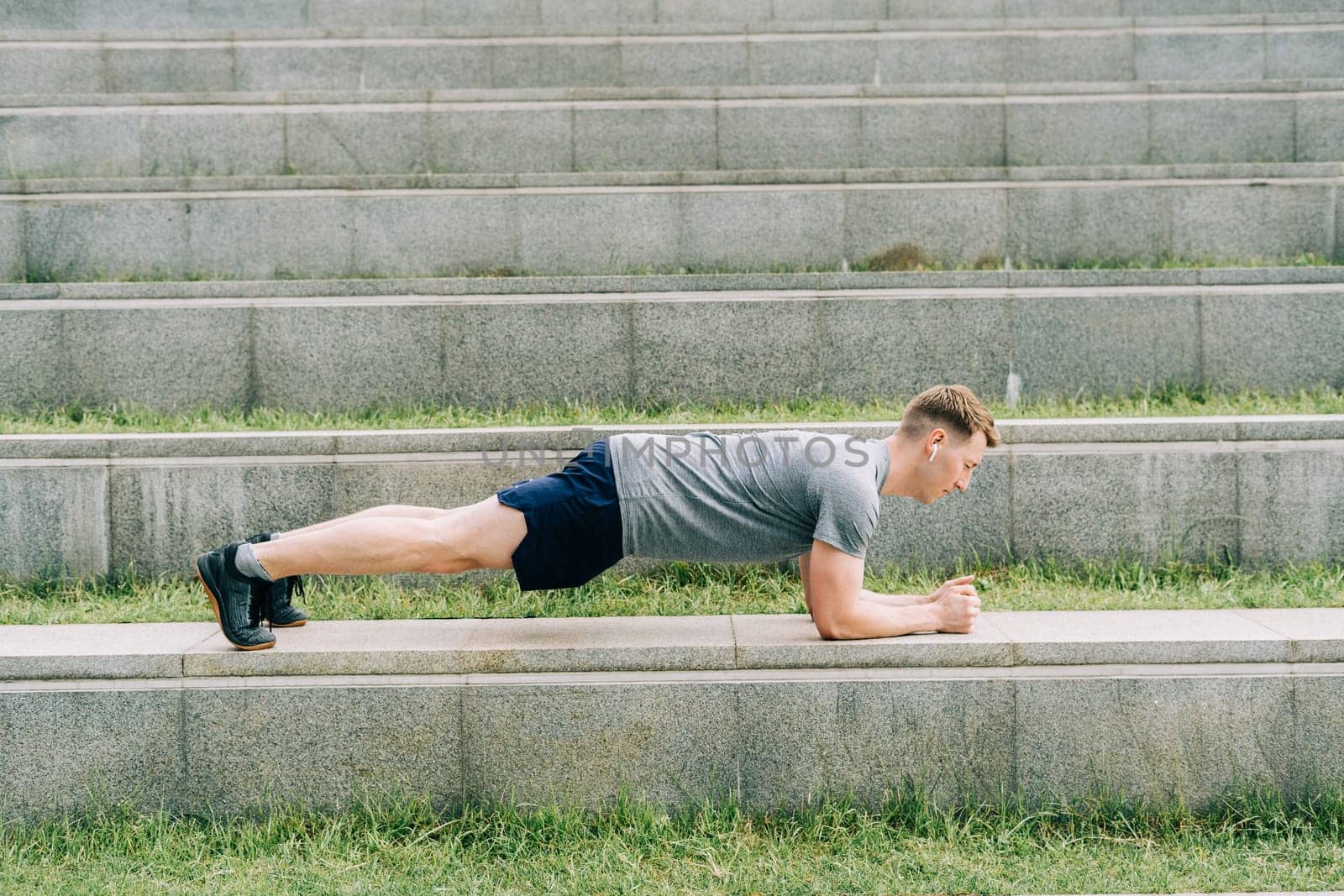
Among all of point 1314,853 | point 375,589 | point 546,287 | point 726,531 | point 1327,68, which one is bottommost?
point 1314,853

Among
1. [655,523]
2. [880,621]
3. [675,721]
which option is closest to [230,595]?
[655,523]

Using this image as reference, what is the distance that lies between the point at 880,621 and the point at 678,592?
1245 mm

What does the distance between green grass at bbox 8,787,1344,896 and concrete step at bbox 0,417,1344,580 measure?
1473 millimetres

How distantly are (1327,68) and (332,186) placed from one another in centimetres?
848

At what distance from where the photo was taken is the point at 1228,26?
32.4ft

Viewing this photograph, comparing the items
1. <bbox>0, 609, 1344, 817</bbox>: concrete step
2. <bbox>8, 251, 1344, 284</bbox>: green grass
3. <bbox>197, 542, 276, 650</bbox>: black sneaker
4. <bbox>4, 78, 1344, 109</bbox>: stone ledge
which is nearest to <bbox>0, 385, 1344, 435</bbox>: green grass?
<bbox>8, 251, 1344, 284</bbox>: green grass

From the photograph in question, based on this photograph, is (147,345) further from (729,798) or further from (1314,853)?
(1314,853)

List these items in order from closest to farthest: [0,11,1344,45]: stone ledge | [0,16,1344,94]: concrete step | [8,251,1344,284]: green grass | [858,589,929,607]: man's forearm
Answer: [858,589,929,607]: man's forearm, [8,251,1344,284]: green grass, [0,16,1344,94]: concrete step, [0,11,1344,45]: stone ledge

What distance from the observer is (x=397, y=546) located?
442 centimetres

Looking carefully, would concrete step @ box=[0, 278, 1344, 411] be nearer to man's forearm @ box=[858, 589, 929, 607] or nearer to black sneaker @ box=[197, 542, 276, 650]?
man's forearm @ box=[858, 589, 929, 607]

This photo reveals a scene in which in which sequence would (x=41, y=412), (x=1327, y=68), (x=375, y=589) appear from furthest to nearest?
1. (x=1327, y=68)
2. (x=41, y=412)
3. (x=375, y=589)

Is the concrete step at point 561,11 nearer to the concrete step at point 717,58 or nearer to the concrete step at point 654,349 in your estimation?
the concrete step at point 717,58

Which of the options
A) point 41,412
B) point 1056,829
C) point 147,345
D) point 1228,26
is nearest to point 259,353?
point 147,345

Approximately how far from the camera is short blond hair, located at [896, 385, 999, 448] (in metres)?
4.41
